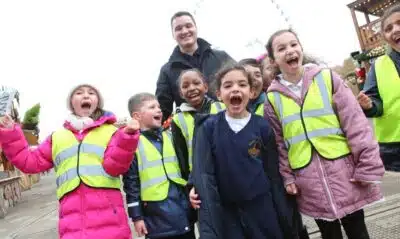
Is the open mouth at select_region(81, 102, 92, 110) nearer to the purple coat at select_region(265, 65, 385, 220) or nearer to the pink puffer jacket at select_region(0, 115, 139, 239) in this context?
the pink puffer jacket at select_region(0, 115, 139, 239)

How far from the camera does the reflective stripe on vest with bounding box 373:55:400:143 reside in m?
2.50

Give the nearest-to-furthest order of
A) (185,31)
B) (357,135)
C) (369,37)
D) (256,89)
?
(357,135), (256,89), (185,31), (369,37)

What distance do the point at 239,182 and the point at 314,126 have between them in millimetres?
517

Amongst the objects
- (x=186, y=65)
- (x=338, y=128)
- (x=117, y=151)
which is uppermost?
(x=186, y=65)

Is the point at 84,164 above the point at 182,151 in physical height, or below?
above

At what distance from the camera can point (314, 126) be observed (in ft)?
7.28

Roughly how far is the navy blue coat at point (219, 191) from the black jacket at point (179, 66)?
101 centimetres

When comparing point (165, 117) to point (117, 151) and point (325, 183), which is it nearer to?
point (117, 151)

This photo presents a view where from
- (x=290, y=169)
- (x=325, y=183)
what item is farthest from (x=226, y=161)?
(x=325, y=183)

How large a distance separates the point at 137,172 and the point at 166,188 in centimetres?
24

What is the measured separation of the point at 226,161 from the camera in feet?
7.31

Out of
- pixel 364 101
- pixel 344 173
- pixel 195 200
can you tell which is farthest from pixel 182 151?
pixel 364 101

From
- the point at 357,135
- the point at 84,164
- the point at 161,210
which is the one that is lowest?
the point at 161,210

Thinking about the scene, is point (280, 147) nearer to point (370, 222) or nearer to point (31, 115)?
point (370, 222)
